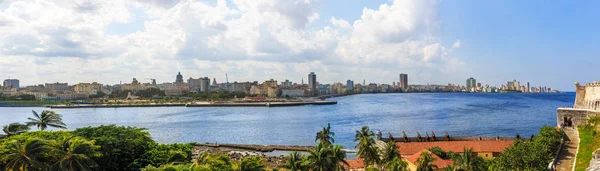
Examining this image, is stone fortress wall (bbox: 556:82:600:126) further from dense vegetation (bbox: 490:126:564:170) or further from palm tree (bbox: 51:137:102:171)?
palm tree (bbox: 51:137:102:171)

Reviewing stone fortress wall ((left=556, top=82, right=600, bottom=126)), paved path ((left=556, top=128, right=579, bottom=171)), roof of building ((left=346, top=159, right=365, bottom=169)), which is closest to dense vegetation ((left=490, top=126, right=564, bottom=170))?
paved path ((left=556, top=128, right=579, bottom=171))

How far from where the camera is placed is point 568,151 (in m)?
31.3

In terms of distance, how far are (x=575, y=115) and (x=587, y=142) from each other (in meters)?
10.9

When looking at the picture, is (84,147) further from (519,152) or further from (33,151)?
(519,152)

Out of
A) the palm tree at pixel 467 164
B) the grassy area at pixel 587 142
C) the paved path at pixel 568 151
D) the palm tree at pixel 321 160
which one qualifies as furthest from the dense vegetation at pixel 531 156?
the palm tree at pixel 321 160

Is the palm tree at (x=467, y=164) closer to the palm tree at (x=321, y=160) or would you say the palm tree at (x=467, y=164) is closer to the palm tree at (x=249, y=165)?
the palm tree at (x=321, y=160)

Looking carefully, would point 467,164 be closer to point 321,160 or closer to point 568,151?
point 321,160

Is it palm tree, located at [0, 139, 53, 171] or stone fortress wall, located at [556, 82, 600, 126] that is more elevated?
stone fortress wall, located at [556, 82, 600, 126]

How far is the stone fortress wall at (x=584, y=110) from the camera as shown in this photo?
3750 centimetres

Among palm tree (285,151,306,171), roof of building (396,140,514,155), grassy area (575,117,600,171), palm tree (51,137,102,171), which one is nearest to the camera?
palm tree (51,137,102,171)

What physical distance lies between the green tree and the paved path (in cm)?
2933

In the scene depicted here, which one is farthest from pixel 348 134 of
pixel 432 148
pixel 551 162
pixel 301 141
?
pixel 551 162

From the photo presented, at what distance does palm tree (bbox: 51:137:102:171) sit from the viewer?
23.6 metres

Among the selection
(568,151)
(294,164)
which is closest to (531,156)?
(568,151)
